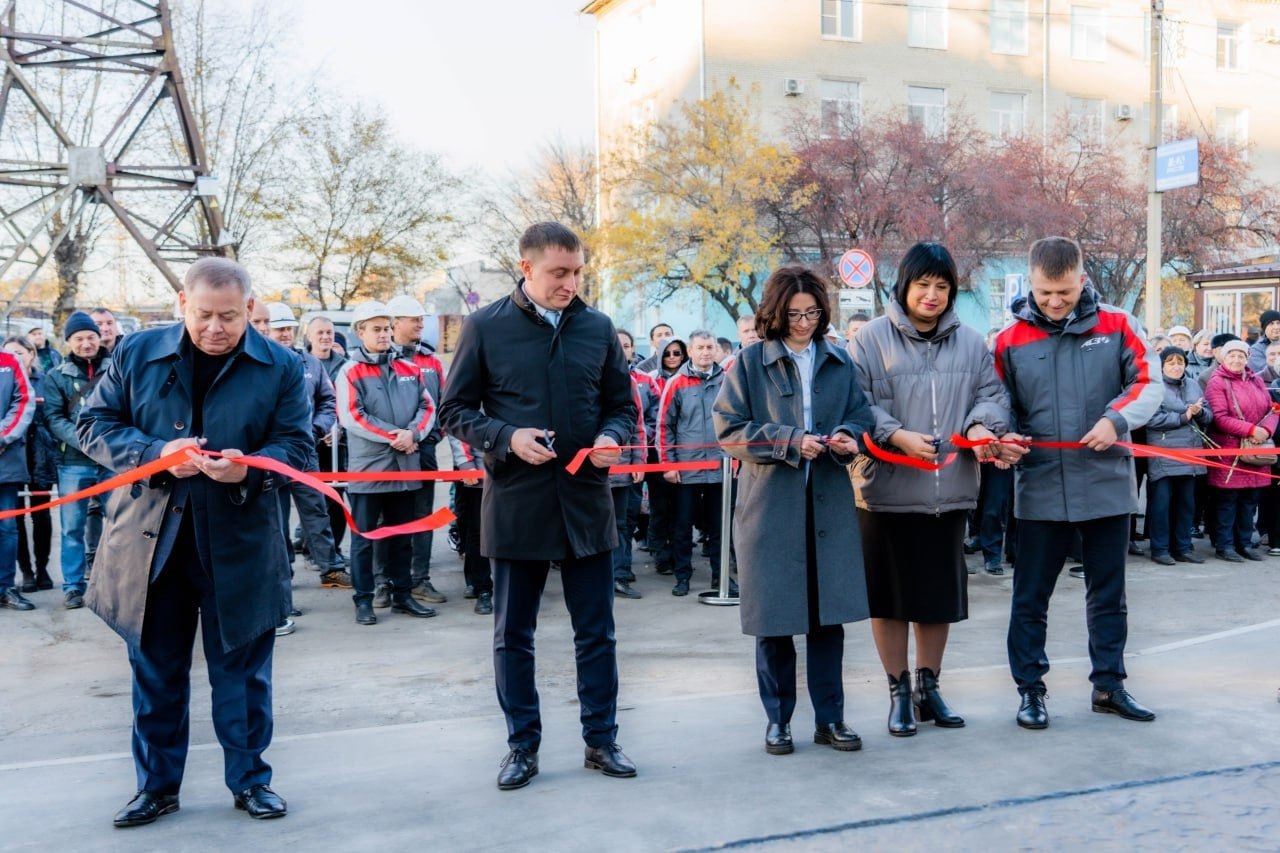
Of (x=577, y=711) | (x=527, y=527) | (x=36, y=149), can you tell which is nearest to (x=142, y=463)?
(x=527, y=527)

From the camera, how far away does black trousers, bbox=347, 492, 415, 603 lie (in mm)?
8461

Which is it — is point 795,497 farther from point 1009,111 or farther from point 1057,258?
point 1009,111

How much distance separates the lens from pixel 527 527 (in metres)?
4.68

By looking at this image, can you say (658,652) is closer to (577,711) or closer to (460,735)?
(577,711)

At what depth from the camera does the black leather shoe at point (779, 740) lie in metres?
4.89

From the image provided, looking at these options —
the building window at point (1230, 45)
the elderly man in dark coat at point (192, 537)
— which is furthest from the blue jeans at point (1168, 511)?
the building window at point (1230, 45)

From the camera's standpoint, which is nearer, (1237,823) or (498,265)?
(1237,823)

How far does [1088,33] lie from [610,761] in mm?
44906

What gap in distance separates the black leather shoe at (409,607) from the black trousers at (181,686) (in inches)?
162

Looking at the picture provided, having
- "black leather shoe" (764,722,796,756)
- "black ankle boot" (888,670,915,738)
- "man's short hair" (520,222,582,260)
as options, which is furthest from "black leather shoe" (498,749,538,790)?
"man's short hair" (520,222,582,260)

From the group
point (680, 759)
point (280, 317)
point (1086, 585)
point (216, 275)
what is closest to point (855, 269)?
point (280, 317)

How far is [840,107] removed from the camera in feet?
125

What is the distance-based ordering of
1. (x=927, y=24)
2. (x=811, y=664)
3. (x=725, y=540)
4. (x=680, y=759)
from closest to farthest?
(x=680, y=759) → (x=811, y=664) → (x=725, y=540) → (x=927, y=24)

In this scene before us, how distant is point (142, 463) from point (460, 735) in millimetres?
1986
